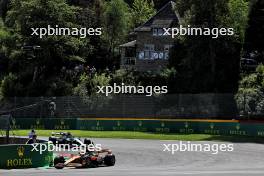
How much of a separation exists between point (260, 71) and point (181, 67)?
12590mm

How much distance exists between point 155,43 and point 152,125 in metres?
29.1

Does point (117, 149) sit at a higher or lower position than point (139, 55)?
lower

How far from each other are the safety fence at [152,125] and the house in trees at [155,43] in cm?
2192

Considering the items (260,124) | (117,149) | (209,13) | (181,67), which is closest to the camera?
(117,149)

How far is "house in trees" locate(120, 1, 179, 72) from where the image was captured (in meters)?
78.2

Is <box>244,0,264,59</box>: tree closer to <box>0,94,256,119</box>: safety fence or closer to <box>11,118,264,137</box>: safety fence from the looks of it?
<box>0,94,256,119</box>: safety fence

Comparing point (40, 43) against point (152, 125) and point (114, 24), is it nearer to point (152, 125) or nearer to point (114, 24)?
point (114, 24)

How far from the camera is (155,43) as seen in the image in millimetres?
79188

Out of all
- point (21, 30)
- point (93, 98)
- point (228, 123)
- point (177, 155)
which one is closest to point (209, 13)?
point (93, 98)

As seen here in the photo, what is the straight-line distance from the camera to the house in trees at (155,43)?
78188 millimetres

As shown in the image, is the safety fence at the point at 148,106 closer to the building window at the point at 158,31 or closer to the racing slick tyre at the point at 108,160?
the building window at the point at 158,31

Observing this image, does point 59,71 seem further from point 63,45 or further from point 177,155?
point 177,155

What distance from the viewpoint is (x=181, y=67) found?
70.9 m

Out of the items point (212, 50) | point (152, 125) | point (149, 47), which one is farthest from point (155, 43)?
point (152, 125)
